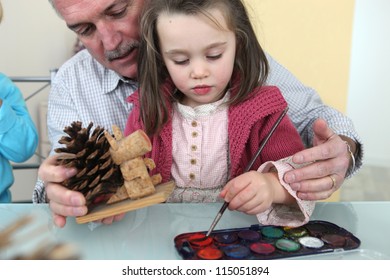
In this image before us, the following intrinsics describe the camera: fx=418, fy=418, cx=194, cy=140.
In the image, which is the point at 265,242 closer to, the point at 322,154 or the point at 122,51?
the point at 322,154

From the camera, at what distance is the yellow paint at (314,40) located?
126 centimetres

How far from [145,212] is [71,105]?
0.43 m

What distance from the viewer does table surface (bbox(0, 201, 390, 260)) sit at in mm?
470

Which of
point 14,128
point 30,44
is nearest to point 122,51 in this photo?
point 14,128

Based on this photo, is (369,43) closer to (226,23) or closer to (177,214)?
(226,23)

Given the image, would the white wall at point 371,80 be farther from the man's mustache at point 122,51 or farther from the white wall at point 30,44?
the white wall at point 30,44

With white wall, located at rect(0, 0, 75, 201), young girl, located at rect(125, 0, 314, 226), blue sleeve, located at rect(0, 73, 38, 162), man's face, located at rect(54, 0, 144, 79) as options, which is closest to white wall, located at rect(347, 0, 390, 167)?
young girl, located at rect(125, 0, 314, 226)

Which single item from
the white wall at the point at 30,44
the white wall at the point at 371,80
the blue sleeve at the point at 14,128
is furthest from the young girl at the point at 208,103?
the white wall at the point at 30,44

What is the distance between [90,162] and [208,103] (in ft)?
0.91

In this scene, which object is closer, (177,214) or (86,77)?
(177,214)

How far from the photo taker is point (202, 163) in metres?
0.71
